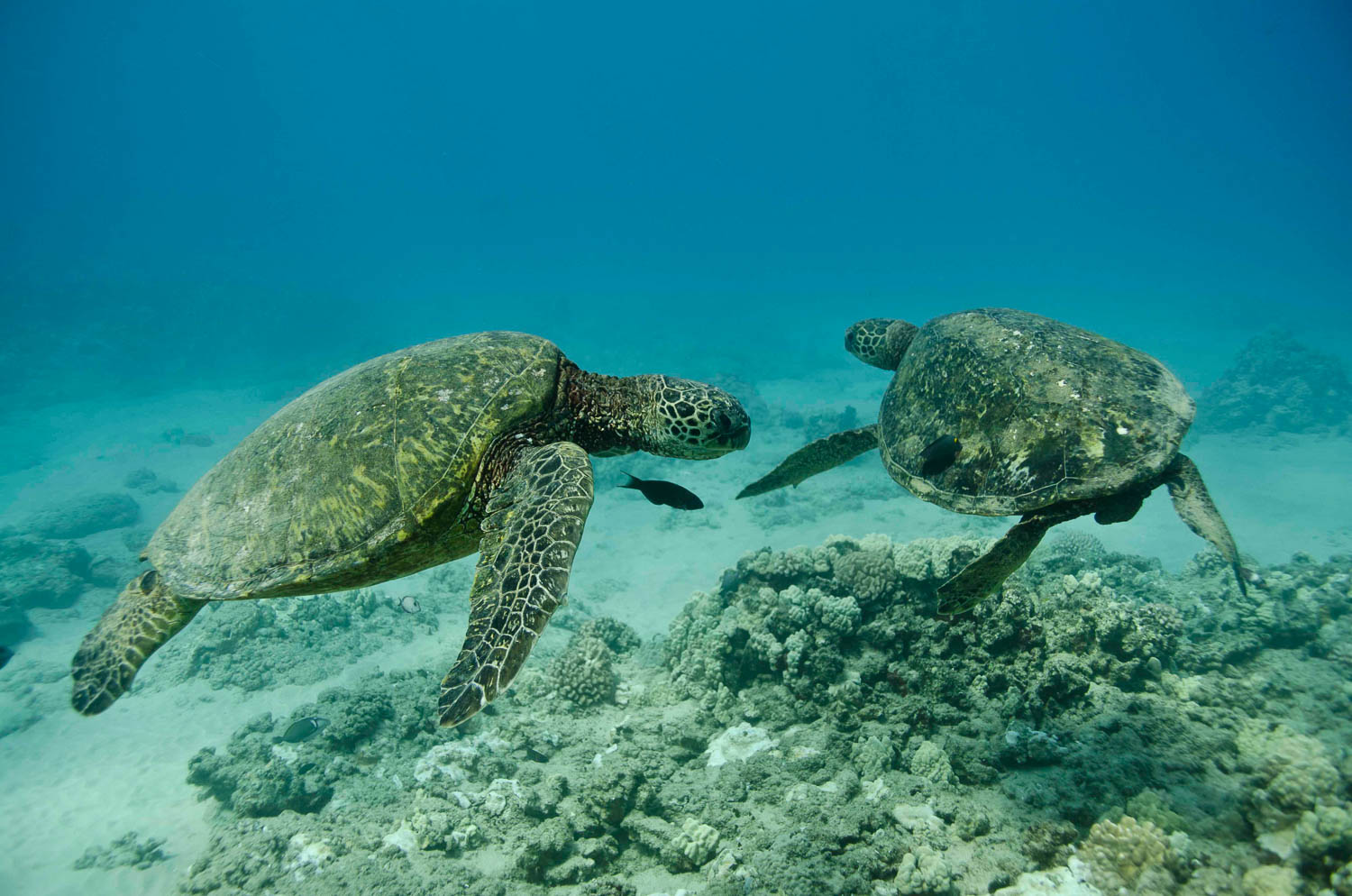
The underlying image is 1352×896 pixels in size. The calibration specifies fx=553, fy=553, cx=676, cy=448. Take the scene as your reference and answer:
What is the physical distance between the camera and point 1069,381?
12.7ft

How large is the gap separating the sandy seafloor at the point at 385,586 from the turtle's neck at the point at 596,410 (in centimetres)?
446

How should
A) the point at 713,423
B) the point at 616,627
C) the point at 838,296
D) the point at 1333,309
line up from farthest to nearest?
1. the point at 838,296
2. the point at 1333,309
3. the point at 616,627
4. the point at 713,423

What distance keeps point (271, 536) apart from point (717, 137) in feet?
525

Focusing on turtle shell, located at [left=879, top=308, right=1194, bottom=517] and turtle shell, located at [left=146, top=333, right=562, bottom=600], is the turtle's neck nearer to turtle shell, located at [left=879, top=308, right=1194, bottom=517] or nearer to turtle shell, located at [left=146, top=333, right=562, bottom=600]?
turtle shell, located at [left=146, top=333, right=562, bottom=600]

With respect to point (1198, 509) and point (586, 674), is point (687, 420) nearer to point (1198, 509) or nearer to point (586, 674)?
point (1198, 509)

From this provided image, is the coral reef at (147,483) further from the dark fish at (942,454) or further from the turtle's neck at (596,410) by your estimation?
the dark fish at (942,454)

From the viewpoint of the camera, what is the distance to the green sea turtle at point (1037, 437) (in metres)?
3.50

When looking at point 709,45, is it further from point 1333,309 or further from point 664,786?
point 664,786

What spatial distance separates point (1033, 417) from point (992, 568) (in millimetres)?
1085

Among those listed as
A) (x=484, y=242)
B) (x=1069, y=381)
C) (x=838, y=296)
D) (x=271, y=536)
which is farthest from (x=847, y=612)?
(x=484, y=242)

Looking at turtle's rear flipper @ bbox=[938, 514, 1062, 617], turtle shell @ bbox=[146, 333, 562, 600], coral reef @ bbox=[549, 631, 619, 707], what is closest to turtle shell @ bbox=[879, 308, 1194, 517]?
turtle's rear flipper @ bbox=[938, 514, 1062, 617]

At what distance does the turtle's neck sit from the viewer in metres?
4.48

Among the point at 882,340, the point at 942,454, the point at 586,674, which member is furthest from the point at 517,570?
the point at 882,340

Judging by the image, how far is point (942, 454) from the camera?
13.4ft
